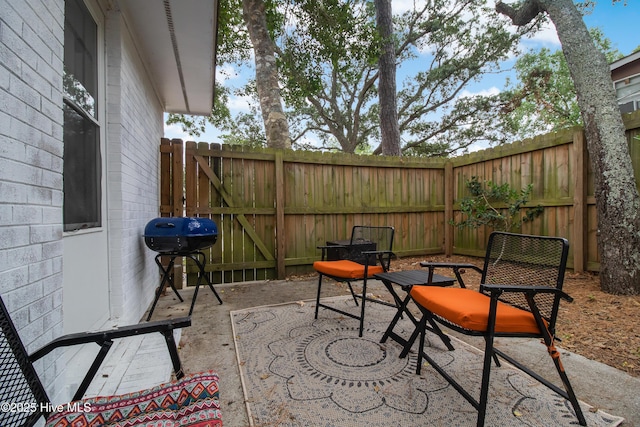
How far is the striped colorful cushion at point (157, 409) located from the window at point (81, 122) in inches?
44.1

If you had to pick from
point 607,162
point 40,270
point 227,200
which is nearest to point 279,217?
point 227,200

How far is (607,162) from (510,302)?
9.07 ft

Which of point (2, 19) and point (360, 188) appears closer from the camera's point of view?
point (2, 19)

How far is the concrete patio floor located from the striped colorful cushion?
57cm

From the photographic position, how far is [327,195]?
15.9ft

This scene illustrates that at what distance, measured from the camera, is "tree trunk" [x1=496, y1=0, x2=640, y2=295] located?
3.18 m

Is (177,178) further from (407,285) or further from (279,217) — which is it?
(407,285)

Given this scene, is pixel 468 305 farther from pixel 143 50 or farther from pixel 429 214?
pixel 429 214

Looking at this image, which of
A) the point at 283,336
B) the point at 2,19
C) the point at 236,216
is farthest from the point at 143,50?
the point at 283,336

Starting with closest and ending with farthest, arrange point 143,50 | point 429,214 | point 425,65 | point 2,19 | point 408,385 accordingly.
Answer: point 2,19
point 408,385
point 143,50
point 429,214
point 425,65

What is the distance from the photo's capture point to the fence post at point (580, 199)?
3.81 meters

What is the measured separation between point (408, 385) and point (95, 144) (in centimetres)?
264

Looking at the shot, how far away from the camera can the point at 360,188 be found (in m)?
5.10

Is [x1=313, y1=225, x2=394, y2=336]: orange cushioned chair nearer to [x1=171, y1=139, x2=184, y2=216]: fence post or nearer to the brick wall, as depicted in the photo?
the brick wall
